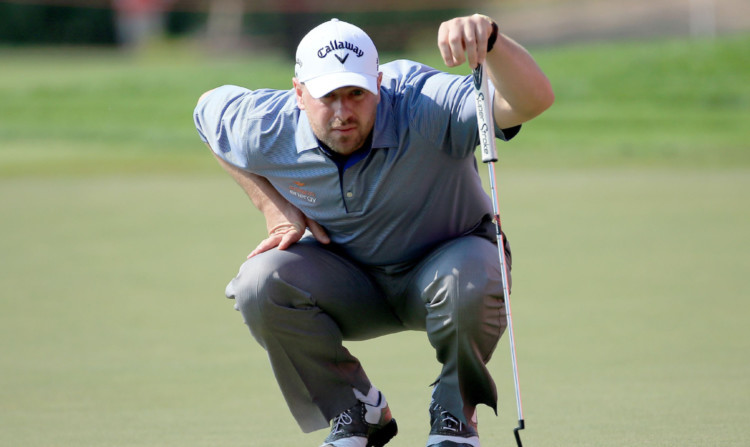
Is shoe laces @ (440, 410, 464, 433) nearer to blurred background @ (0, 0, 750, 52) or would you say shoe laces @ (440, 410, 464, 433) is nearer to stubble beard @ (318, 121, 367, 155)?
stubble beard @ (318, 121, 367, 155)

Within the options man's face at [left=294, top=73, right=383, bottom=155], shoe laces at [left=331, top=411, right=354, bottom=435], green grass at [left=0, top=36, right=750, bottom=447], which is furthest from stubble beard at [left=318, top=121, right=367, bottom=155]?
green grass at [left=0, top=36, right=750, bottom=447]

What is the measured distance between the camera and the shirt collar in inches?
143

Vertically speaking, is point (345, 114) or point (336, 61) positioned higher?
point (336, 61)

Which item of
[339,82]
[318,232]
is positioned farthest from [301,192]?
[339,82]

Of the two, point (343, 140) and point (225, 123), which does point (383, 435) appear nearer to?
point (343, 140)

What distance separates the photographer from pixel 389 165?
11.9ft

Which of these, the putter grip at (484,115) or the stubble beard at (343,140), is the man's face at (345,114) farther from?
the putter grip at (484,115)

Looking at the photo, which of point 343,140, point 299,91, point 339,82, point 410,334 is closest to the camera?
point 339,82

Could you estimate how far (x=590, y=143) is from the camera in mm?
12773

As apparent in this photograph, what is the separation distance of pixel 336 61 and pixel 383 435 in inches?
49.0

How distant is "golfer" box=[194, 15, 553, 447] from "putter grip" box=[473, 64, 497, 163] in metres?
0.05

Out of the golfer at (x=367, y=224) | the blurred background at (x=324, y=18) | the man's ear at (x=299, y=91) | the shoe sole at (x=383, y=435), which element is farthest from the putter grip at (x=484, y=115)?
the blurred background at (x=324, y=18)

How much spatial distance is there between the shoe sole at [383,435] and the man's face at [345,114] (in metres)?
0.95

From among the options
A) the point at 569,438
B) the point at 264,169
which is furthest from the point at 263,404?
the point at 569,438
